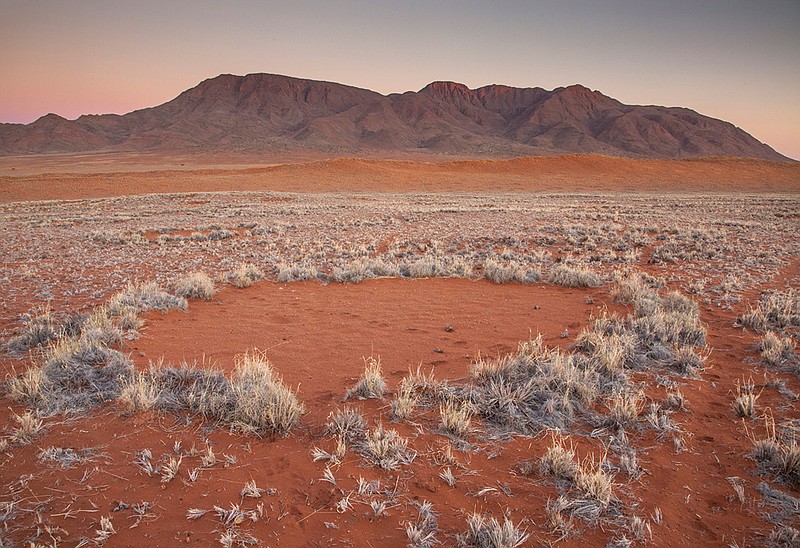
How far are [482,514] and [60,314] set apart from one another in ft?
24.2

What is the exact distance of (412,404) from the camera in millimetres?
4027

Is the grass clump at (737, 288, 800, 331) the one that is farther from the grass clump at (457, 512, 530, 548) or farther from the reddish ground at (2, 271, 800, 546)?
the grass clump at (457, 512, 530, 548)

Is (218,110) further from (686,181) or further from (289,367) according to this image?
(289,367)

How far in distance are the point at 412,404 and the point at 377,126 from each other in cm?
15075

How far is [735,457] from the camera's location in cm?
354

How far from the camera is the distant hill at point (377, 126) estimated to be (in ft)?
392

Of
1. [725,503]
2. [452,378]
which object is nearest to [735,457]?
[725,503]

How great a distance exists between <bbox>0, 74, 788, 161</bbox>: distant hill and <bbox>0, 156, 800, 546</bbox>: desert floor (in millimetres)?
95421

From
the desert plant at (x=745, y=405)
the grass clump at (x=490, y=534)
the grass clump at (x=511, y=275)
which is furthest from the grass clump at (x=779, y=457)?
the grass clump at (x=511, y=275)

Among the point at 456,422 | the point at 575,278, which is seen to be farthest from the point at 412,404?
the point at 575,278

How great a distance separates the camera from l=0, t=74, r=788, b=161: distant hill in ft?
392

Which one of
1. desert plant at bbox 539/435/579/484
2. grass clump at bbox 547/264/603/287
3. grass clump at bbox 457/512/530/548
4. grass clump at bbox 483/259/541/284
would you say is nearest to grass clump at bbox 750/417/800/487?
desert plant at bbox 539/435/579/484

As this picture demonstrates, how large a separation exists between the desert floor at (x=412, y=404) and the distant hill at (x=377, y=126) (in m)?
95.4

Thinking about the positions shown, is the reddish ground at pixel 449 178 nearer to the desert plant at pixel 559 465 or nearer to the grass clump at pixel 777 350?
the grass clump at pixel 777 350
